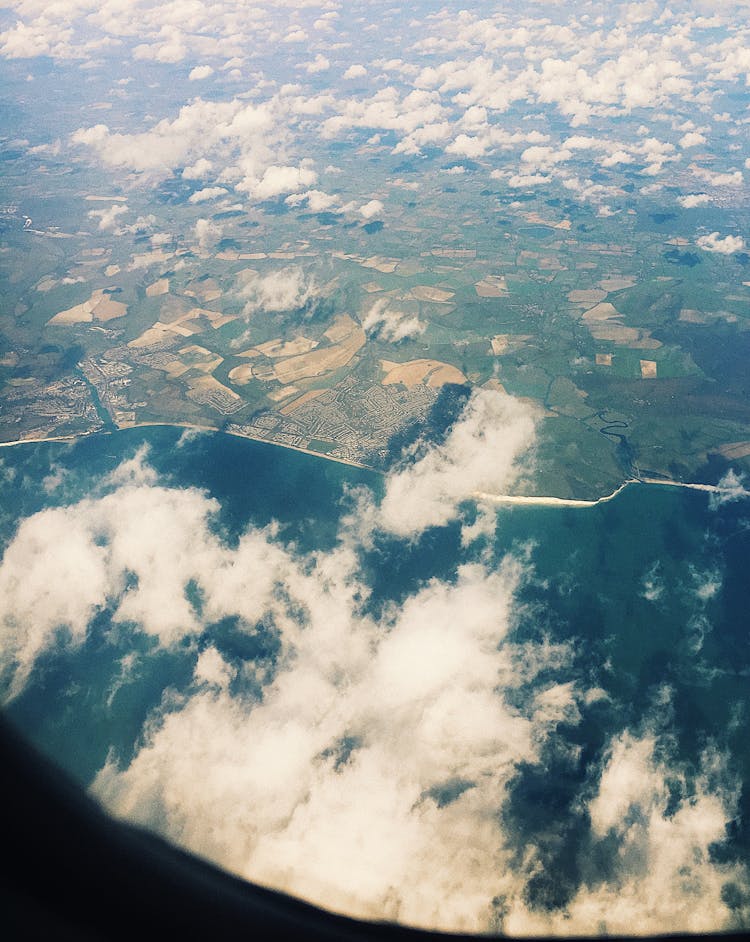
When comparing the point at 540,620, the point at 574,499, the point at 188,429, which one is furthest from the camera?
the point at 188,429

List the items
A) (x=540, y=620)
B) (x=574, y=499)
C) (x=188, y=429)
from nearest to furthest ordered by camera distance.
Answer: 1. (x=540, y=620)
2. (x=574, y=499)
3. (x=188, y=429)

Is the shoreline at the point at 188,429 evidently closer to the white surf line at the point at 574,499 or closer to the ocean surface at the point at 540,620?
the ocean surface at the point at 540,620

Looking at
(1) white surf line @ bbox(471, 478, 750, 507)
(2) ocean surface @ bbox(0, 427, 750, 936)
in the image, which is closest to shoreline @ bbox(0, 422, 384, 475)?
(2) ocean surface @ bbox(0, 427, 750, 936)

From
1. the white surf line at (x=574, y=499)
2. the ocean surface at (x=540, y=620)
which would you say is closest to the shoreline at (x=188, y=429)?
the ocean surface at (x=540, y=620)

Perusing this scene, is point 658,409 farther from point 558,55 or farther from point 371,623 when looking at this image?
point 558,55

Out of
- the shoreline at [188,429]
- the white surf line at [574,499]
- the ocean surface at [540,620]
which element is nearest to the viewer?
the ocean surface at [540,620]

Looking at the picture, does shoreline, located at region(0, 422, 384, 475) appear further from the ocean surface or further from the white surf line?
the white surf line

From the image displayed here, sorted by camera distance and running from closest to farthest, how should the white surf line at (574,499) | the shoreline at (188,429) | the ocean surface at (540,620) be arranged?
the ocean surface at (540,620) < the white surf line at (574,499) < the shoreline at (188,429)

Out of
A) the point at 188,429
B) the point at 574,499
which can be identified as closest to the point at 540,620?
the point at 574,499

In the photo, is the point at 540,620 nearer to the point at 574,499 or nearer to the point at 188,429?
the point at 574,499
